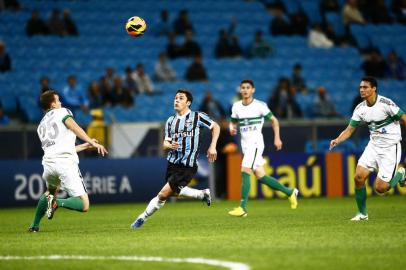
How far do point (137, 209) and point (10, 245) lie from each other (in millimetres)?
8623

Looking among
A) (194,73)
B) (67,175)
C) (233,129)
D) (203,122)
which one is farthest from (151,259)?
(194,73)

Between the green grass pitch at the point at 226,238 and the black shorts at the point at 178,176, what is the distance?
2.04 feet

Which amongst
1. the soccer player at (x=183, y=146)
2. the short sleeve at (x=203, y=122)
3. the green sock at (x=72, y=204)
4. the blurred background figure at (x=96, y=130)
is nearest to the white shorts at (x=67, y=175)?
the green sock at (x=72, y=204)

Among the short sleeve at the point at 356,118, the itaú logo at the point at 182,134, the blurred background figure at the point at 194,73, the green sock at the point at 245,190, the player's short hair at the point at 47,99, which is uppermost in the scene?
the blurred background figure at the point at 194,73

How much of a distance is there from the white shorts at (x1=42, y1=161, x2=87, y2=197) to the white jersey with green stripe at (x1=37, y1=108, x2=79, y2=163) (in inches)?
3.1

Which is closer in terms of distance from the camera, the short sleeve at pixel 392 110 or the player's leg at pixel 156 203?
the player's leg at pixel 156 203

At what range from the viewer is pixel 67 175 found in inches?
508

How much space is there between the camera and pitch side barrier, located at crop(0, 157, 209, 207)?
21453mm

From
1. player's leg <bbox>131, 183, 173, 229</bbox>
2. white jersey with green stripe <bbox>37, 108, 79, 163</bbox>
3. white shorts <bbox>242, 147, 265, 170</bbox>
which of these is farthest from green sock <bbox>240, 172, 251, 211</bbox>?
white jersey with green stripe <bbox>37, 108, 79, 163</bbox>

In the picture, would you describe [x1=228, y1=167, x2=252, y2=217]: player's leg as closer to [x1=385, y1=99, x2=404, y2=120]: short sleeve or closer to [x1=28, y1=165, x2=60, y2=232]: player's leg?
[x1=385, y1=99, x2=404, y2=120]: short sleeve

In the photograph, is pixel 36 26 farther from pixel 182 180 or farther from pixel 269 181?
pixel 182 180

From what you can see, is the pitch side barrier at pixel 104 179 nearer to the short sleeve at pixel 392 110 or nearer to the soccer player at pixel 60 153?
the soccer player at pixel 60 153

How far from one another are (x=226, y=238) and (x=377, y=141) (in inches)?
152

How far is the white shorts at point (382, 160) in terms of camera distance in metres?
14.1
